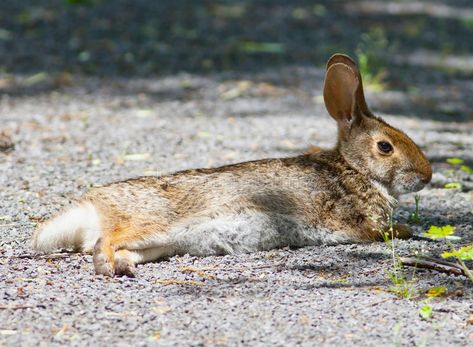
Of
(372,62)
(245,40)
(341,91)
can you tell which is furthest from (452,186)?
(245,40)

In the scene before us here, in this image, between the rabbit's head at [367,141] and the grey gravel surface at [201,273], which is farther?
the rabbit's head at [367,141]

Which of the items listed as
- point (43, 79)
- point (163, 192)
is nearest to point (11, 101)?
point (43, 79)

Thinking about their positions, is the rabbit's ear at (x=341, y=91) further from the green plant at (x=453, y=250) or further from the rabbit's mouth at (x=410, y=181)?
the green plant at (x=453, y=250)

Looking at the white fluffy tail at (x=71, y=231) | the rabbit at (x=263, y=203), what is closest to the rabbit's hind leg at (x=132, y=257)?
the rabbit at (x=263, y=203)

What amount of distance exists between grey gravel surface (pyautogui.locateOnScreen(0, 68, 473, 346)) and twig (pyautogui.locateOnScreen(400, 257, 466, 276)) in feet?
0.13

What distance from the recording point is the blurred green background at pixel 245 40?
10.8m

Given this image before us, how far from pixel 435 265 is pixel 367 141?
113 centimetres

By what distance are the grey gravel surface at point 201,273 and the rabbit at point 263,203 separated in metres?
0.10

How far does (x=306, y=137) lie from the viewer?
332 inches

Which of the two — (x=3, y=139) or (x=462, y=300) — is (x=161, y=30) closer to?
(x=3, y=139)

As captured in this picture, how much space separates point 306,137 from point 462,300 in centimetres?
401

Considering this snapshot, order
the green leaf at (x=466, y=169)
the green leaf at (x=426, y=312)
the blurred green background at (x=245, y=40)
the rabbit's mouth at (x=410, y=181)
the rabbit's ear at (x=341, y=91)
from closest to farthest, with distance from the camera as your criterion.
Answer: the green leaf at (x=426, y=312), the rabbit's mouth at (x=410, y=181), the rabbit's ear at (x=341, y=91), the green leaf at (x=466, y=169), the blurred green background at (x=245, y=40)

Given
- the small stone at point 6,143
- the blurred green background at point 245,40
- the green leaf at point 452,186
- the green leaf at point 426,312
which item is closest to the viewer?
the green leaf at point 426,312

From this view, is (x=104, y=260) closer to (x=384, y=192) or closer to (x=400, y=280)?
(x=400, y=280)
